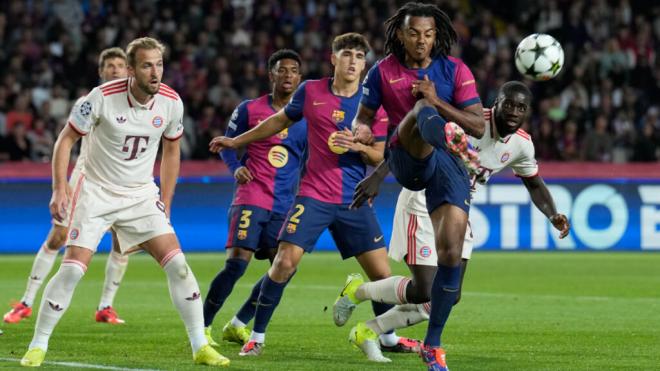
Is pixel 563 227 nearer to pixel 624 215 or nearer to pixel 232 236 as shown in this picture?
pixel 232 236

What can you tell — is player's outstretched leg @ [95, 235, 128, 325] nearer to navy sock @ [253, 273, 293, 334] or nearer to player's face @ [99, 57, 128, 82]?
player's face @ [99, 57, 128, 82]

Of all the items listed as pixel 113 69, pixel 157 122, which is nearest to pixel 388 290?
pixel 157 122

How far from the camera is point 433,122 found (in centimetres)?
759

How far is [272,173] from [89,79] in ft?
41.0

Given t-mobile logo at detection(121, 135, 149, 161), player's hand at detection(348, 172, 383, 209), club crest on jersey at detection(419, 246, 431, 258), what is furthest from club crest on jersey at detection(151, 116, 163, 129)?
club crest on jersey at detection(419, 246, 431, 258)

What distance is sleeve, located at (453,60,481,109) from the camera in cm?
814

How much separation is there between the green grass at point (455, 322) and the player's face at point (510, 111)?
1.58 meters

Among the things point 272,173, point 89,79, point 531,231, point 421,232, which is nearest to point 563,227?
point 421,232

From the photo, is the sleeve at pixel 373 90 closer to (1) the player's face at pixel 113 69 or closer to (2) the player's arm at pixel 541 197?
(2) the player's arm at pixel 541 197

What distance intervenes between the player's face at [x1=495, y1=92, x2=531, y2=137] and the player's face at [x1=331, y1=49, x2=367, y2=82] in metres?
1.04

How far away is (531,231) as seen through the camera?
1997 centimetres

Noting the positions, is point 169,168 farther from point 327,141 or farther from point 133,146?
point 327,141

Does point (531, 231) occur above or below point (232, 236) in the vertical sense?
below

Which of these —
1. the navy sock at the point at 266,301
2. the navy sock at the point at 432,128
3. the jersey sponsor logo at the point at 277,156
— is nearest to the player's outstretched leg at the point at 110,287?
the jersey sponsor logo at the point at 277,156
